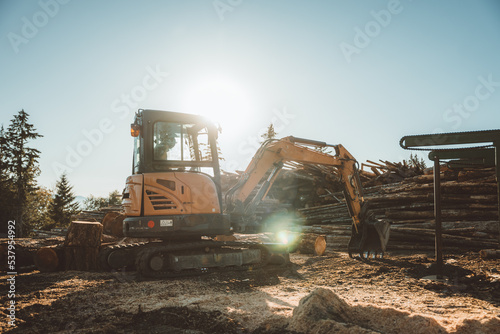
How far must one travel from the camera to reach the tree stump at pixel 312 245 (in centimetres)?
989

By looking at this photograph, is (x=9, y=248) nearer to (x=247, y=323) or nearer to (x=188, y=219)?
(x=188, y=219)

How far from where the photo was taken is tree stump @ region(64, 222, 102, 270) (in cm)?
729

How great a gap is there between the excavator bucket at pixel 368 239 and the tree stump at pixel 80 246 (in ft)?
21.3

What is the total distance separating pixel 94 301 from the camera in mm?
4602

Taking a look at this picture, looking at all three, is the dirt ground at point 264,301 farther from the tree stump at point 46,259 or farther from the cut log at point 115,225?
the cut log at point 115,225

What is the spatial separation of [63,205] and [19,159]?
1365 centimetres

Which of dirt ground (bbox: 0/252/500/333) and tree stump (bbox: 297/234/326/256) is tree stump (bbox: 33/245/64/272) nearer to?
dirt ground (bbox: 0/252/500/333)

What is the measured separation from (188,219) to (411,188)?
9321 millimetres

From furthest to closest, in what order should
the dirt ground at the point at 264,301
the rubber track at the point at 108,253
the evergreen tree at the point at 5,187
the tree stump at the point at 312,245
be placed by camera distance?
the evergreen tree at the point at 5,187, the tree stump at the point at 312,245, the rubber track at the point at 108,253, the dirt ground at the point at 264,301

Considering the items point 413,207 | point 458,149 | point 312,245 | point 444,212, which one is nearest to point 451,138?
point 458,149

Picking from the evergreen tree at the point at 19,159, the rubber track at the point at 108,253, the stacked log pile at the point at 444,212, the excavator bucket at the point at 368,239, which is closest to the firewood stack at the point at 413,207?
the stacked log pile at the point at 444,212

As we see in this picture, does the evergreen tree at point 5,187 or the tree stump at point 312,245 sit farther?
the evergreen tree at point 5,187

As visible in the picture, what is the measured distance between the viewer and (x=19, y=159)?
29797mm

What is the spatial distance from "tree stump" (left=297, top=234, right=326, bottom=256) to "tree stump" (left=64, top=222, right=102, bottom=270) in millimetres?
5752
